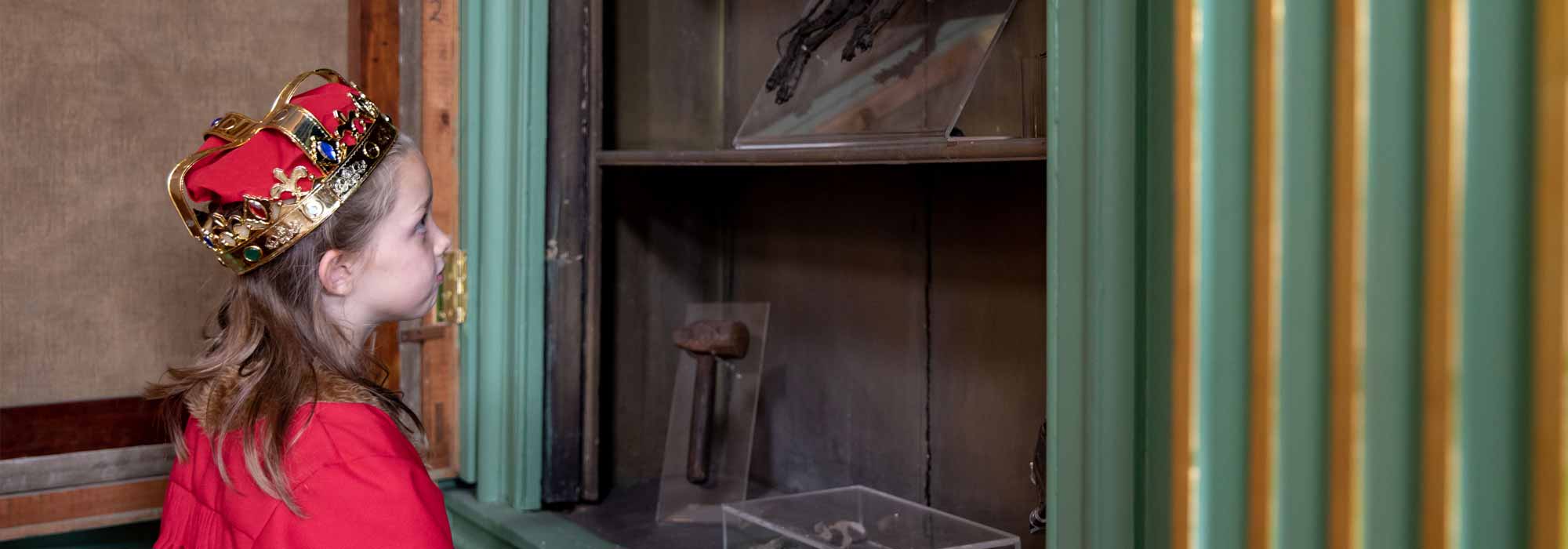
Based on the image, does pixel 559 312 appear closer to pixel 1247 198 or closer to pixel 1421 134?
pixel 1247 198

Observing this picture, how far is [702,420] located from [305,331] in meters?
0.66

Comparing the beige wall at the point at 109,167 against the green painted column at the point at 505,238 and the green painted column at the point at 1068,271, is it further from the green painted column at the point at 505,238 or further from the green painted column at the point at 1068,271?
the green painted column at the point at 1068,271

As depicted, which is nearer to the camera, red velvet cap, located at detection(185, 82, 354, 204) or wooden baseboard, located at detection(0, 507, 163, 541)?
red velvet cap, located at detection(185, 82, 354, 204)

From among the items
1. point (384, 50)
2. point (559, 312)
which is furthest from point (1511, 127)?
point (384, 50)

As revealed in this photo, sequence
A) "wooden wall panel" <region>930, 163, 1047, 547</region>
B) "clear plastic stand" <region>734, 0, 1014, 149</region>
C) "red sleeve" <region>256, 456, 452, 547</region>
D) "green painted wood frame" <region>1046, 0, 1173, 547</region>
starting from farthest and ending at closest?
"wooden wall panel" <region>930, 163, 1047, 547</region>
"clear plastic stand" <region>734, 0, 1014, 149</region>
"red sleeve" <region>256, 456, 452, 547</region>
"green painted wood frame" <region>1046, 0, 1173, 547</region>

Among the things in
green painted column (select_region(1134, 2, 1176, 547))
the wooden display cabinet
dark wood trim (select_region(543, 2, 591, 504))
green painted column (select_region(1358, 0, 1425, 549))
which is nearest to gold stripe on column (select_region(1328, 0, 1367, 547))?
green painted column (select_region(1358, 0, 1425, 549))

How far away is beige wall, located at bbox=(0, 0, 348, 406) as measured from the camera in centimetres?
159

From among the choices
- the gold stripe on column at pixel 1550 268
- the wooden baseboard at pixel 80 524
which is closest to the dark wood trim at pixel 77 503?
the wooden baseboard at pixel 80 524

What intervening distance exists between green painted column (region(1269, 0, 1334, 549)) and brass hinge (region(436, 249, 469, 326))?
1.26 metres

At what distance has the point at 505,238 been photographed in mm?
1810

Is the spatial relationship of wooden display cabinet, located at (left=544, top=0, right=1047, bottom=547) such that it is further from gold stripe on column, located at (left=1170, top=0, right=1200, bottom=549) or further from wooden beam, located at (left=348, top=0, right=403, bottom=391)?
gold stripe on column, located at (left=1170, top=0, right=1200, bottom=549)

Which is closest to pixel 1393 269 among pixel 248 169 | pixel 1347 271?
pixel 1347 271

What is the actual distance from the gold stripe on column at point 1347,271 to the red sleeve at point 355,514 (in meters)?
0.72

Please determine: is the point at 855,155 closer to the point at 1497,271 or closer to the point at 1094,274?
the point at 1094,274
